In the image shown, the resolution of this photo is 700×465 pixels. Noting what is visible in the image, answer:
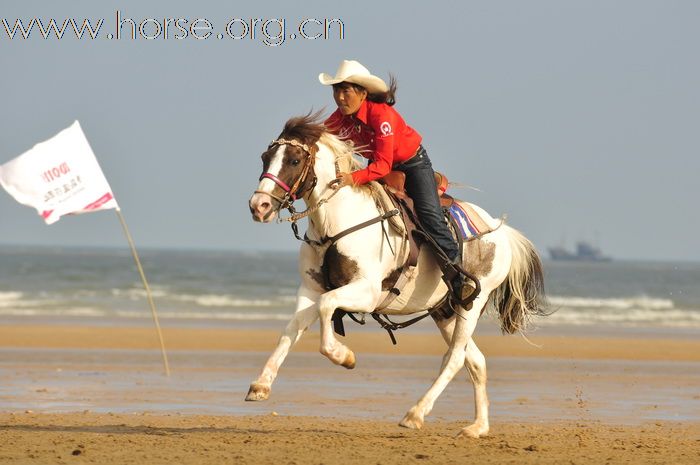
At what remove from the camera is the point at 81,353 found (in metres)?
19.6

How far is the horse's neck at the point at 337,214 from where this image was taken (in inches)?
349

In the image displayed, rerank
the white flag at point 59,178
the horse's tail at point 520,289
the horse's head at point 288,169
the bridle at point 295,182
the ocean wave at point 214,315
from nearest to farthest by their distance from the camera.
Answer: the horse's head at point 288,169, the bridle at point 295,182, the horse's tail at point 520,289, the white flag at point 59,178, the ocean wave at point 214,315

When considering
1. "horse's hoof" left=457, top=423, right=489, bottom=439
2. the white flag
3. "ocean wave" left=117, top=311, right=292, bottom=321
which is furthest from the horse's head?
"ocean wave" left=117, top=311, right=292, bottom=321

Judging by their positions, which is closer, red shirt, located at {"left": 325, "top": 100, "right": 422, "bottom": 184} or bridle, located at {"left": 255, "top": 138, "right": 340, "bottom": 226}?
bridle, located at {"left": 255, "top": 138, "right": 340, "bottom": 226}

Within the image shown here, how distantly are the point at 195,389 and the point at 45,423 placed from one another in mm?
3823

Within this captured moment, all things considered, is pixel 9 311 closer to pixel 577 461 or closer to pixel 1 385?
pixel 1 385

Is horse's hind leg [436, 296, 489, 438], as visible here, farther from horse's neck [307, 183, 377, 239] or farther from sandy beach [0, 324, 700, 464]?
horse's neck [307, 183, 377, 239]

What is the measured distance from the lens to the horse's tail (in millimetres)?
10867

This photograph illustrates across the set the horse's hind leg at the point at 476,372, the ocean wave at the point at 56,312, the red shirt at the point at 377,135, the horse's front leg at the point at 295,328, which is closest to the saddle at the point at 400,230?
the red shirt at the point at 377,135

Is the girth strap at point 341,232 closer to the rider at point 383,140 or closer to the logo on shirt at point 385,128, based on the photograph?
the rider at point 383,140

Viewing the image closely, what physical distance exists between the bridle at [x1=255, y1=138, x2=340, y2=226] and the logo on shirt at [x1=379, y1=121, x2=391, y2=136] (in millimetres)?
541

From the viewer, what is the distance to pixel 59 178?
14.3 metres

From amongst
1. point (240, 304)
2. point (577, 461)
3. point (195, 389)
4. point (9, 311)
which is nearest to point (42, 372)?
point (195, 389)

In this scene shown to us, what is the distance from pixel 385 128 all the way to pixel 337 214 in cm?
73
